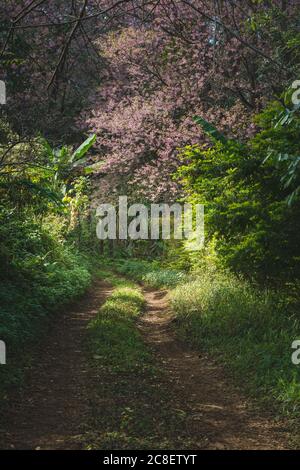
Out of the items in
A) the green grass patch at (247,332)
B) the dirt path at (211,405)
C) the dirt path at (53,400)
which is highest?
the green grass patch at (247,332)

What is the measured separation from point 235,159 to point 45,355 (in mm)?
4229

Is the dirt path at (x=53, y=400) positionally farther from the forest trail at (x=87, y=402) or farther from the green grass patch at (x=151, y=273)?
the green grass patch at (x=151, y=273)

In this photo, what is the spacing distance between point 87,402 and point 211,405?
4.83 feet

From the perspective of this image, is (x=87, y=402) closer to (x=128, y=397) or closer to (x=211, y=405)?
(x=128, y=397)

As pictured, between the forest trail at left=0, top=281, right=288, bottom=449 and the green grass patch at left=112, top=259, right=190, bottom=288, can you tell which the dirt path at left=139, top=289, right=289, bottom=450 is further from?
the green grass patch at left=112, top=259, right=190, bottom=288

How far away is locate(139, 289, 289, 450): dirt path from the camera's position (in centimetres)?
459

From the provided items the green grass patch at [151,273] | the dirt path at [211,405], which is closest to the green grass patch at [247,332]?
the dirt path at [211,405]

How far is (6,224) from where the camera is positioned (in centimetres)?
939

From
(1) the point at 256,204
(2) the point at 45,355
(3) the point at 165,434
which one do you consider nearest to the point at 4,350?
(2) the point at 45,355

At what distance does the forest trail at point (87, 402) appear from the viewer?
14.5 ft

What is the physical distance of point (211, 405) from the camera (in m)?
5.52
